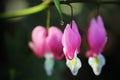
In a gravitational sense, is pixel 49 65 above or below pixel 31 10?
below

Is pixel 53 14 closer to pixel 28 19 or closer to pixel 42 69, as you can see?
pixel 28 19

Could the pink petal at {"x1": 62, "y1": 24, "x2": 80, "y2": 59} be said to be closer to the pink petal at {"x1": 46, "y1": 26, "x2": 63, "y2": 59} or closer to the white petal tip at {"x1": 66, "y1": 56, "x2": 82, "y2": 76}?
the white petal tip at {"x1": 66, "y1": 56, "x2": 82, "y2": 76}

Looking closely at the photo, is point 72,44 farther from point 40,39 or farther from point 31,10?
point 40,39

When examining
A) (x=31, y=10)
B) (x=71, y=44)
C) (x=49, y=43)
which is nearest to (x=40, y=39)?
(x=49, y=43)

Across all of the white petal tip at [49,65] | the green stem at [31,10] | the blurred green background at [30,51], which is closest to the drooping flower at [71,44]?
the green stem at [31,10]

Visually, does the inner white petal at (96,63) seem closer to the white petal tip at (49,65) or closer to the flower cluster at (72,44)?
the flower cluster at (72,44)

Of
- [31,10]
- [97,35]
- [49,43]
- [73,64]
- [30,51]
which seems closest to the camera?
[73,64]
